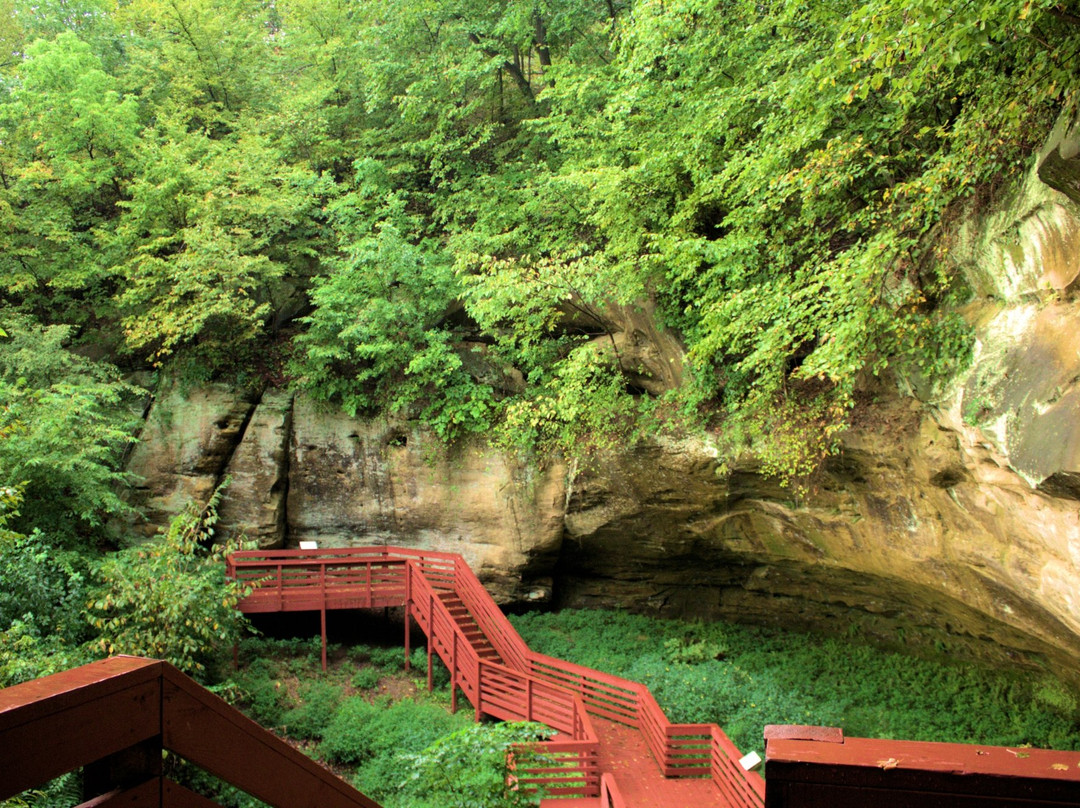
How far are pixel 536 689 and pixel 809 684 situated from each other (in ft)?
16.5

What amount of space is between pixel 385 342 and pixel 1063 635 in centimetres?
1190

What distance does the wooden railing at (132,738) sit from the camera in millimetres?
1071

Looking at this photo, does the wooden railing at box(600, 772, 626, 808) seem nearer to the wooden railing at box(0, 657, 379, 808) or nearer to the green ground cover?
the green ground cover

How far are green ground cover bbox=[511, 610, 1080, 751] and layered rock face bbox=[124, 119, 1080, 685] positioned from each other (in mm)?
533

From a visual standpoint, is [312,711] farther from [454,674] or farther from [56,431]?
[56,431]

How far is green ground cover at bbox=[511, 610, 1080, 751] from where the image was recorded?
35.6ft

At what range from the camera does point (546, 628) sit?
14633 millimetres

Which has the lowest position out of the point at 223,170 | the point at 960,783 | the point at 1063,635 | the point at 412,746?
the point at 412,746

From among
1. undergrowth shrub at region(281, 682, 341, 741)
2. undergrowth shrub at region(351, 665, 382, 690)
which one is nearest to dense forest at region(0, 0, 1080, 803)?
undergrowth shrub at region(281, 682, 341, 741)

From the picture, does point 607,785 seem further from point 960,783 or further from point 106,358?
point 106,358

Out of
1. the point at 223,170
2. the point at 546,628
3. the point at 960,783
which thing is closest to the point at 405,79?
the point at 223,170

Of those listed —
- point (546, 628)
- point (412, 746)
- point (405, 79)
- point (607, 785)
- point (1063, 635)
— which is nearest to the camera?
point (607, 785)

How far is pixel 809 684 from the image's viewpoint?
40.1ft

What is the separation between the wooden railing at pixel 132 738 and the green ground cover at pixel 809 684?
10.5 metres
